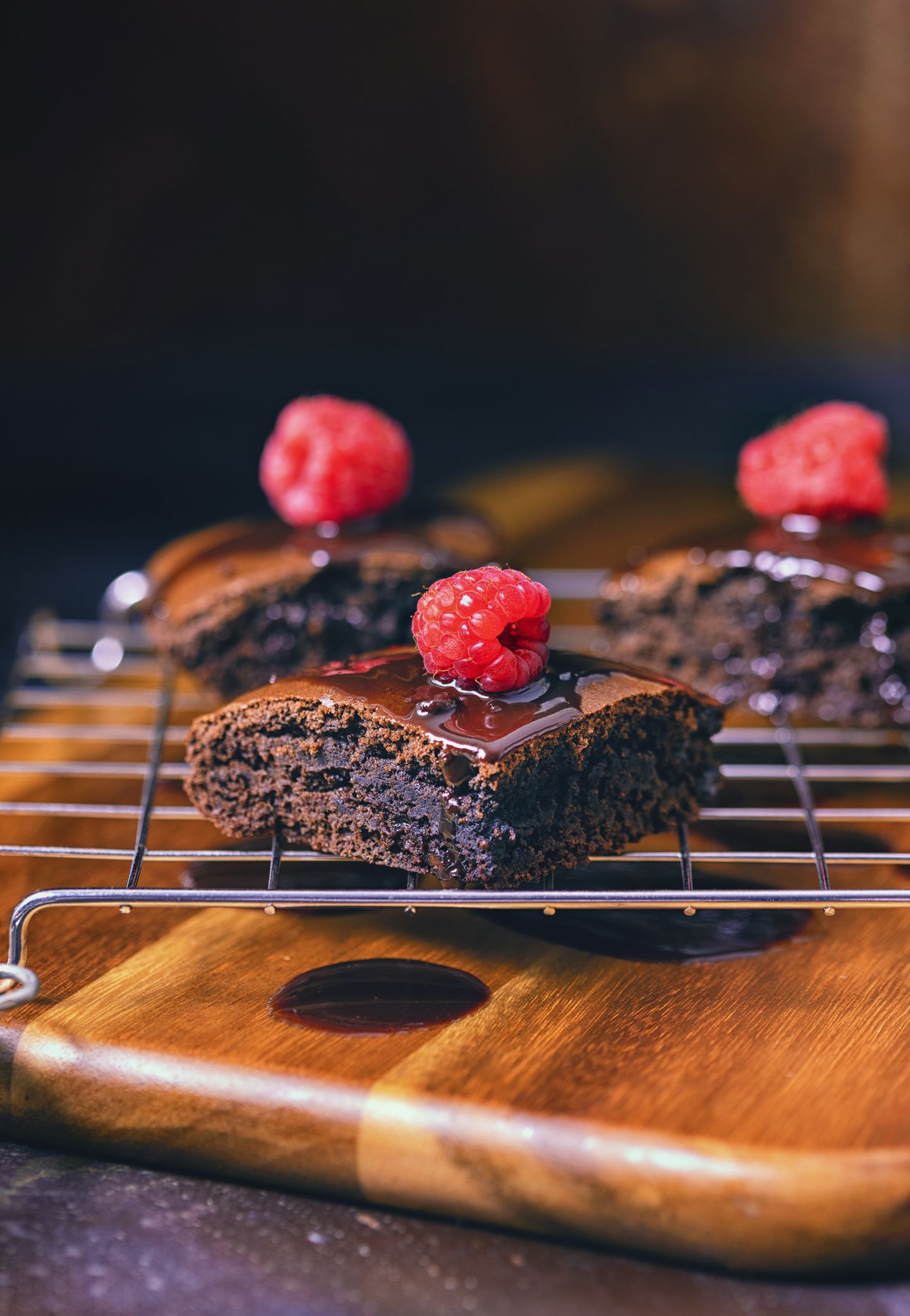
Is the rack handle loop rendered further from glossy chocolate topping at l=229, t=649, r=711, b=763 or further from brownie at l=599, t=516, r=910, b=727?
brownie at l=599, t=516, r=910, b=727

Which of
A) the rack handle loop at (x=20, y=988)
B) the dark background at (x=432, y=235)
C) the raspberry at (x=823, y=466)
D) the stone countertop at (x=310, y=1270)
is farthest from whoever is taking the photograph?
the dark background at (x=432, y=235)

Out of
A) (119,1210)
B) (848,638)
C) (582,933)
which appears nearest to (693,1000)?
(582,933)

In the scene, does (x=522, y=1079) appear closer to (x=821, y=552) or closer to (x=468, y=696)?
(x=468, y=696)

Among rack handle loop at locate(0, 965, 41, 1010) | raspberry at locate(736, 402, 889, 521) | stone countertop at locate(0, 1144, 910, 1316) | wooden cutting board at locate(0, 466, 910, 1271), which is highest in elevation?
raspberry at locate(736, 402, 889, 521)

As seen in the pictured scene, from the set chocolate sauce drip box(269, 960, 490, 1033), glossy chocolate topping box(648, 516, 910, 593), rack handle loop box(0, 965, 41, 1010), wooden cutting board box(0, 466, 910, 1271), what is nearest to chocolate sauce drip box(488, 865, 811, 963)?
wooden cutting board box(0, 466, 910, 1271)

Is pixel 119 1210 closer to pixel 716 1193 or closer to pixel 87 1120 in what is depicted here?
pixel 87 1120

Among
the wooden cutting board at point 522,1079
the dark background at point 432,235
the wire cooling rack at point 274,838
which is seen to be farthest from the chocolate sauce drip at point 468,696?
the dark background at point 432,235

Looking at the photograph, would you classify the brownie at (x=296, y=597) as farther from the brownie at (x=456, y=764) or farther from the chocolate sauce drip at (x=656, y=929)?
the chocolate sauce drip at (x=656, y=929)
